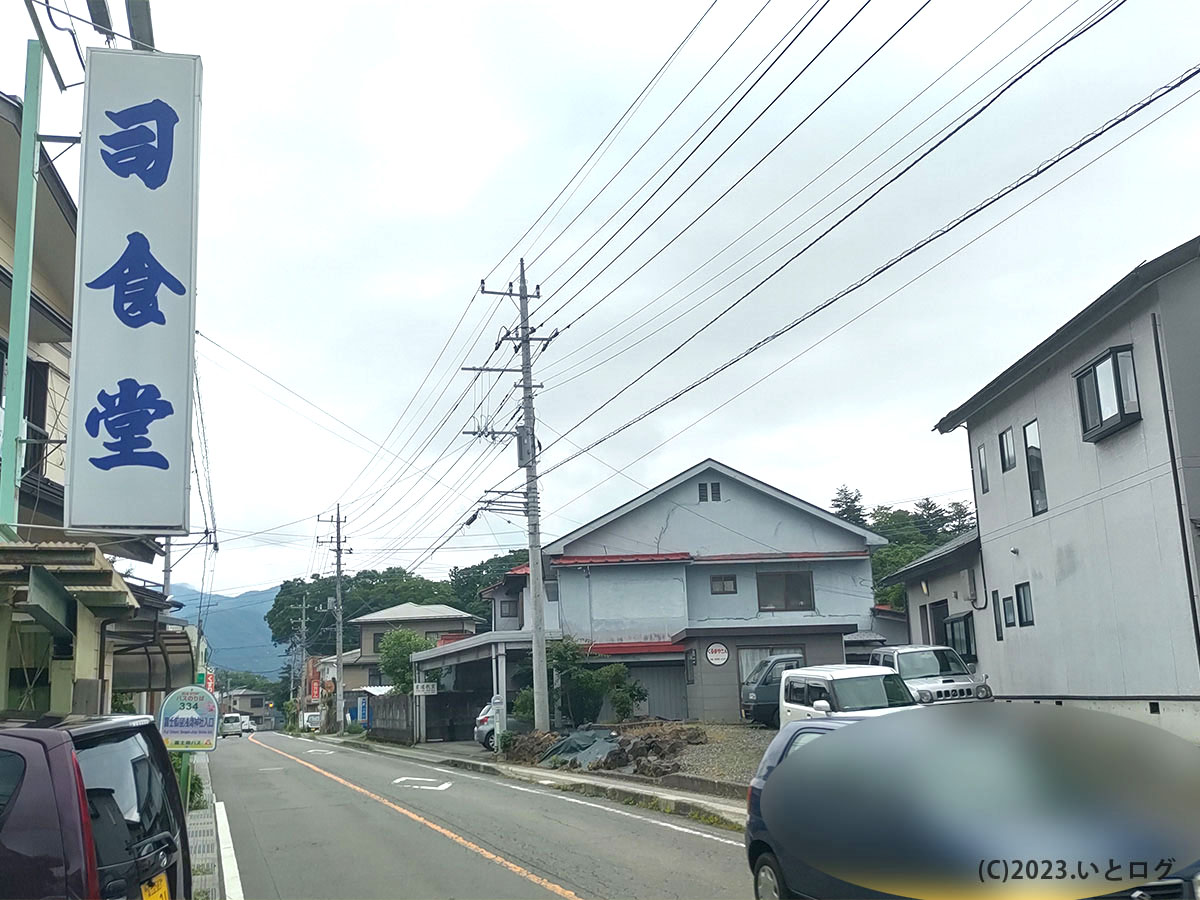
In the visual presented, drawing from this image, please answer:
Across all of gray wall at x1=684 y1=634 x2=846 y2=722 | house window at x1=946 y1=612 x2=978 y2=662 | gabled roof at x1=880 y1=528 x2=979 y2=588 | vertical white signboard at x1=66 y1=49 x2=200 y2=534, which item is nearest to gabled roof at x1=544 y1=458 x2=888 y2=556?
gabled roof at x1=880 y1=528 x2=979 y2=588

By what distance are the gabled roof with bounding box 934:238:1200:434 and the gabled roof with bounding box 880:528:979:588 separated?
3.30 m

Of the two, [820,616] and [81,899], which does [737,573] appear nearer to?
[820,616]

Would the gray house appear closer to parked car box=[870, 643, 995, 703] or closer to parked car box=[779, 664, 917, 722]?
parked car box=[870, 643, 995, 703]

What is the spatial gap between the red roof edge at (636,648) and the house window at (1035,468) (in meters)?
14.7

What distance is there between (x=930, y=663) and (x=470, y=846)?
1197cm

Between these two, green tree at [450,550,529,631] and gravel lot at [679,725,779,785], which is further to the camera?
green tree at [450,550,529,631]

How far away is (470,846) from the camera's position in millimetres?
12672

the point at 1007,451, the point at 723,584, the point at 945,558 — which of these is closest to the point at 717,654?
the point at 723,584

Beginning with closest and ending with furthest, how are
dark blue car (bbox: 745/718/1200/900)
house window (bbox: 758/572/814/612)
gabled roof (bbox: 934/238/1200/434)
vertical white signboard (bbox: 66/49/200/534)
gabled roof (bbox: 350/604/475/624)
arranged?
dark blue car (bbox: 745/718/1200/900) → vertical white signboard (bbox: 66/49/200/534) → gabled roof (bbox: 934/238/1200/434) → house window (bbox: 758/572/814/612) → gabled roof (bbox: 350/604/475/624)

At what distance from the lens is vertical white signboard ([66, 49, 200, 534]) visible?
10.2 meters

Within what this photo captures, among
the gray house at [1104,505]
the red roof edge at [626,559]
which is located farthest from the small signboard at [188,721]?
the red roof edge at [626,559]

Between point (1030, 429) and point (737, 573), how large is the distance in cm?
1608

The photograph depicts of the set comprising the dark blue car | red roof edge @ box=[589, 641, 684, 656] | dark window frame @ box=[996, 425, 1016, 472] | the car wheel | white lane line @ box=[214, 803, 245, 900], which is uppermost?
dark window frame @ box=[996, 425, 1016, 472]

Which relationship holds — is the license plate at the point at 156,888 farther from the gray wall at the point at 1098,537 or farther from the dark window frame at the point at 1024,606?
the dark window frame at the point at 1024,606
